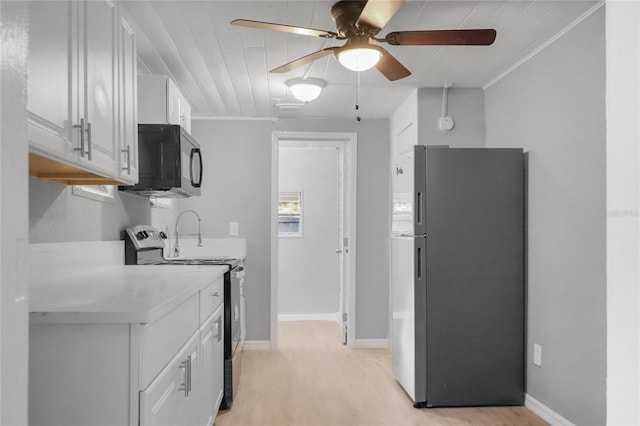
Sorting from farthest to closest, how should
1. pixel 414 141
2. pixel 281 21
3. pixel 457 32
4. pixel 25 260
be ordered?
pixel 414 141 < pixel 281 21 < pixel 457 32 < pixel 25 260

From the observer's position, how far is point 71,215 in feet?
7.58

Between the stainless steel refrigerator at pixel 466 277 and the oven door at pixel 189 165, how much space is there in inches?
56.4

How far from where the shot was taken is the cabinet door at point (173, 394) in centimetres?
141

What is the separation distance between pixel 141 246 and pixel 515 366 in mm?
2475

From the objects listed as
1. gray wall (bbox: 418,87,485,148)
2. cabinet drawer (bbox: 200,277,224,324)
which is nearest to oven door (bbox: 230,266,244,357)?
cabinet drawer (bbox: 200,277,224,324)

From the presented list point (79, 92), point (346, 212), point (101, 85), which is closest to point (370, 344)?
point (346, 212)

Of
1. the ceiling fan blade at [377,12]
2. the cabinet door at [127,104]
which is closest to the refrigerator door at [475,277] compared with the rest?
the ceiling fan blade at [377,12]

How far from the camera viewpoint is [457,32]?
2.20 meters

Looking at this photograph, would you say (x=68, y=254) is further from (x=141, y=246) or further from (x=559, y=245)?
(x=559, y=245)

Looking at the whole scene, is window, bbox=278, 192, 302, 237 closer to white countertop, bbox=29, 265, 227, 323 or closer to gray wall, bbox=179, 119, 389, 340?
gray wall, bbox=179, 119, 389, 340

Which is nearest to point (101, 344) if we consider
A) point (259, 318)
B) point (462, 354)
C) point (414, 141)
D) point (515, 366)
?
point (462, 354)

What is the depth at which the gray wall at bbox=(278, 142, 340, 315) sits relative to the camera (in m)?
6.24

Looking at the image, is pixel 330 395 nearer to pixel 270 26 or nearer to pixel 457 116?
pixel 457 116

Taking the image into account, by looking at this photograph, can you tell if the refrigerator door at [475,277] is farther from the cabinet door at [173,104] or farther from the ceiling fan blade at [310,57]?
the cabinet door at [173,104]
